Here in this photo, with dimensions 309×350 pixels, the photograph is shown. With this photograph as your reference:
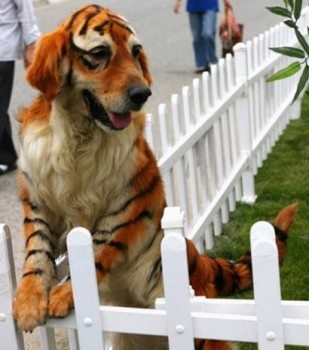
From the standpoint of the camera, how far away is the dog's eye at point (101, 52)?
2520 mm

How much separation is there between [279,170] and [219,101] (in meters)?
1.43

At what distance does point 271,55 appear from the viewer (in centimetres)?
670

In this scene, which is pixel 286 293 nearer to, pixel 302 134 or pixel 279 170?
pixel 279 170

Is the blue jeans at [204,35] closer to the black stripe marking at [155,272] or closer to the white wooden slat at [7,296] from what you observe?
the black stripe marking at [155,272]

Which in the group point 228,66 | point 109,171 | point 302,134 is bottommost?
point 302,134

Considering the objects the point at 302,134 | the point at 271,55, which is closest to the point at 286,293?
the point at 271,55

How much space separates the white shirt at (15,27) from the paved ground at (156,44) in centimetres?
52

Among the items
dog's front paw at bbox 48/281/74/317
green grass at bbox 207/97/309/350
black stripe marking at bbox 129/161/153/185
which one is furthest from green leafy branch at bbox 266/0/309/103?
green grass at bbox 207/97/309/350

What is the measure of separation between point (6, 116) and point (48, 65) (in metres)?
4.38

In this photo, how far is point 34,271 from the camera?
2.51m

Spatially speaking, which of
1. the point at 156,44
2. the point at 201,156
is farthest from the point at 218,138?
the point at 156,44

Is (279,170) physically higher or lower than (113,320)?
lower

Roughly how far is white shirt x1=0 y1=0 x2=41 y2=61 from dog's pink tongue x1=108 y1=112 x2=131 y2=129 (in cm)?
408

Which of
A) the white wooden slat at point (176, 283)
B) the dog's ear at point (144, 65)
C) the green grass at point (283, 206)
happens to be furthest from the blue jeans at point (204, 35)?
the white wooden slat at point (176, 283)
